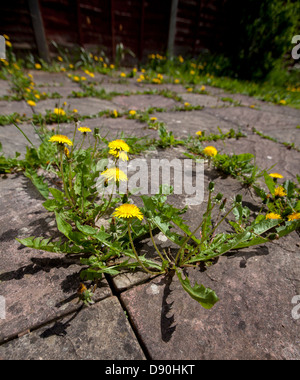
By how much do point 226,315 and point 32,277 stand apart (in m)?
0.72

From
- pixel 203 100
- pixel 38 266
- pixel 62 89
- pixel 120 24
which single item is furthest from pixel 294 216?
pixel 120 24

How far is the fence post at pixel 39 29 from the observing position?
4211 millimetres

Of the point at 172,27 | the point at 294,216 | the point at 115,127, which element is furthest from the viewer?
the point at 172,27

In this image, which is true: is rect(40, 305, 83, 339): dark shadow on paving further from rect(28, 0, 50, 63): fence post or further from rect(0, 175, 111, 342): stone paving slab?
rect(28, 0, 50, 63): fence post

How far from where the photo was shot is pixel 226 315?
2.45ft

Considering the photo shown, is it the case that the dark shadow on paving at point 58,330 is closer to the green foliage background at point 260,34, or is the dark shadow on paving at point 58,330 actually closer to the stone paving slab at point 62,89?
the stone paving slab at point 62,89

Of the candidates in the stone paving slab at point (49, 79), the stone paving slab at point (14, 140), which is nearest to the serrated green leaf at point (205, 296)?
the stone paving slab at point (14, 140)

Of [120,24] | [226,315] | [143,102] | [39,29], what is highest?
[120,24]

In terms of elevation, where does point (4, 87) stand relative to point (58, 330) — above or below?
above

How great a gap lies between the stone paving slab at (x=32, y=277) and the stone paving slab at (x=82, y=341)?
1.3 inches

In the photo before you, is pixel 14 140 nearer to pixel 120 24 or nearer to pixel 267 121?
pixel 267 121

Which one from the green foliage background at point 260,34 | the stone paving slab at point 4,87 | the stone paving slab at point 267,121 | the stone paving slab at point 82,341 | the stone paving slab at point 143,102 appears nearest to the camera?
the stone paving slab at point 82,341

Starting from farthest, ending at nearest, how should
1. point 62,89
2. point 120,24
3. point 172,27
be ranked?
point 172,27 < point 120,24 < point 62,89

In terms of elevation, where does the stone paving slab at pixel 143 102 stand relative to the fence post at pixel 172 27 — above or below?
below
